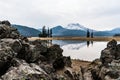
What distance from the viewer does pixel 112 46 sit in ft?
120

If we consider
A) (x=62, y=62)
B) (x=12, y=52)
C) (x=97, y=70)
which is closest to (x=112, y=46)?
(x=97, y=70)

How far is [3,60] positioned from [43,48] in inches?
386

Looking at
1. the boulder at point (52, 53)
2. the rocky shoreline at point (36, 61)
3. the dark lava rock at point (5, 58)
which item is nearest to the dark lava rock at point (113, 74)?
the rocky shoreline at point (36, 61)

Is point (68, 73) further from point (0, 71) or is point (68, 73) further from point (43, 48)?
point (0, 71)

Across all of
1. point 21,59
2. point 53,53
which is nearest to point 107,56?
point 53,53

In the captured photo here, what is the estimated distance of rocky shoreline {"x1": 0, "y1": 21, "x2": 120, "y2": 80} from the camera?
1897 cm

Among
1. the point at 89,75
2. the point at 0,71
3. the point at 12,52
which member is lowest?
the point at 89,75

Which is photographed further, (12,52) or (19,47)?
(19,47)

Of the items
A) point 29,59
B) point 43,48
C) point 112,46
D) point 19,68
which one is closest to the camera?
point 19,68

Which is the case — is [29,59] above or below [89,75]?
above

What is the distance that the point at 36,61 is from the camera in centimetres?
2527

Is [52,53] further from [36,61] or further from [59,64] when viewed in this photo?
[36,61]

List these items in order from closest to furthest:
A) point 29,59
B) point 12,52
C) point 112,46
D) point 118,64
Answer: point 12,52, point 29,59, point 118,64, point 112,46

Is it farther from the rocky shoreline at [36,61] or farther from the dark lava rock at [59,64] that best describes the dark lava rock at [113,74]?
the dark lava rock at [59,64]
